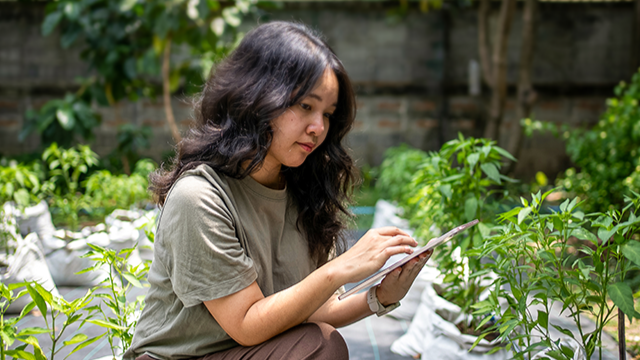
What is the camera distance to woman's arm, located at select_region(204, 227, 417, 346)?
131 centimetres

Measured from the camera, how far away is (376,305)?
165cm

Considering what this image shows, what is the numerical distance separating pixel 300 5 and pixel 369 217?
10.0 feet

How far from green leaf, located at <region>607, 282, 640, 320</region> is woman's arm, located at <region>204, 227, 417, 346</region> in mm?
525

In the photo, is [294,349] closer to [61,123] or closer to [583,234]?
[583,234]

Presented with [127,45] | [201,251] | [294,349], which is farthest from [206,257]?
[127,45]

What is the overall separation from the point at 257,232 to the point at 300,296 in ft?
0.90

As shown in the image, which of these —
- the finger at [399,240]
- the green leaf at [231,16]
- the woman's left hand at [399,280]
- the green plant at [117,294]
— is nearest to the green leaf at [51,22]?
the green leaf at [231,16]

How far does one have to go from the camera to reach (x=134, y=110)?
6785 millimetres

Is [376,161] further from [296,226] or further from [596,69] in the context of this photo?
[296,226]

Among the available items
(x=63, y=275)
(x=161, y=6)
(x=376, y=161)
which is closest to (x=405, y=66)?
(x=376, y=161)

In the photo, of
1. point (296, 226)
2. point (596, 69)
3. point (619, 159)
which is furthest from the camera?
point (596, 69)

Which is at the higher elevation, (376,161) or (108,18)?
(108,18)

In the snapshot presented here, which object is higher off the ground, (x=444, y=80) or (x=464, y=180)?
(x=464, y=180)

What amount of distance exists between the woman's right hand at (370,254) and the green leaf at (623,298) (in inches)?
20.5
